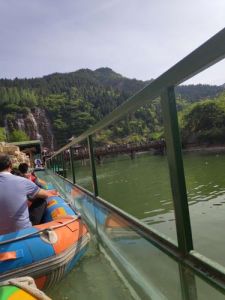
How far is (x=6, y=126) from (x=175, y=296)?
411 ft

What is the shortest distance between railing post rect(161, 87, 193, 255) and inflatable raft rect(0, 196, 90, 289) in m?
0.93

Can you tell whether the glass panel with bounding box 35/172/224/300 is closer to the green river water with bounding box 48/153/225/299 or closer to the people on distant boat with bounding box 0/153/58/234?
the green river water with bounding box 48/153/225/299

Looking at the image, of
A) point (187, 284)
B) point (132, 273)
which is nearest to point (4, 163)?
point (132, 273)

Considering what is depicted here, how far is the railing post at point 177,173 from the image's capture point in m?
2.24

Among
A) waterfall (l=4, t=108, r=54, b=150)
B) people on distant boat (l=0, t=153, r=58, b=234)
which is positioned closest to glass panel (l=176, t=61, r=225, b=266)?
people on distant boat (l=0, t=153, r=58, b=234)

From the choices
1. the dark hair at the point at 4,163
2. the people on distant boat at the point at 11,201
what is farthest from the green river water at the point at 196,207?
the dark hair at the point at 4,163

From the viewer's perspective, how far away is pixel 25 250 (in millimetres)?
2676

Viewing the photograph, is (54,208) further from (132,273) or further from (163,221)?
(163,221)

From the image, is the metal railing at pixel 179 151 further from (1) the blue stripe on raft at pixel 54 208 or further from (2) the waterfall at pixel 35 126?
(2) the waterfall at pixel 35 126

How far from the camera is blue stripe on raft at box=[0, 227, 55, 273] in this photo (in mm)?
2589

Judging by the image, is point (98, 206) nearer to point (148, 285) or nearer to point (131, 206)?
point (148, 285)

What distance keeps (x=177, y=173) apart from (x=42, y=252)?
1116 millimetres

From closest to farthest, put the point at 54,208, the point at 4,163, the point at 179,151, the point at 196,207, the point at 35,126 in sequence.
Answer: the point at 179,151, the point at 4,163, the point at 54,208, the point at 196,207, the point at 35,126

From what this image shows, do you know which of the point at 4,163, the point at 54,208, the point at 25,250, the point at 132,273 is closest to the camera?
the point at 132,273
